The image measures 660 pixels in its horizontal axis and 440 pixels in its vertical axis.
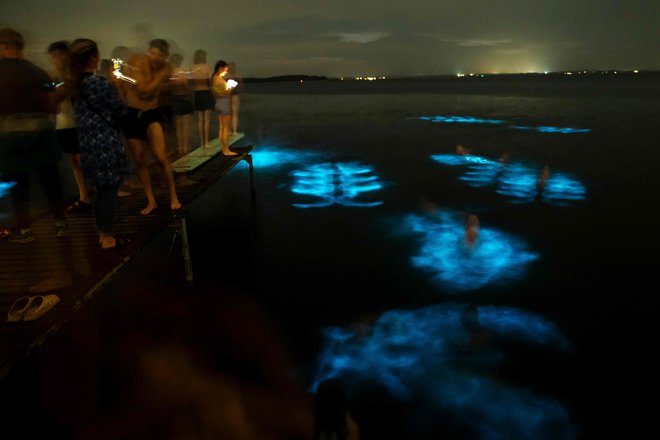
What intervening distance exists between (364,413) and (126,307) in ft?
17.0

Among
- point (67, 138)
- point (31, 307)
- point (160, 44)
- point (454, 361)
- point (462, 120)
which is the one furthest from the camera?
point (462, 120)

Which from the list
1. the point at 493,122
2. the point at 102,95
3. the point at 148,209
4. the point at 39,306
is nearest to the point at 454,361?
the point at 148,209

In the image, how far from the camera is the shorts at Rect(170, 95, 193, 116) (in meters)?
11.8

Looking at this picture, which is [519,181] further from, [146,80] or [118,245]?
[118,245]

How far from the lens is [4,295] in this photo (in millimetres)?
5262

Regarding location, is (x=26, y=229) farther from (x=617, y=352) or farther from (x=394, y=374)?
(x=617, y=352)

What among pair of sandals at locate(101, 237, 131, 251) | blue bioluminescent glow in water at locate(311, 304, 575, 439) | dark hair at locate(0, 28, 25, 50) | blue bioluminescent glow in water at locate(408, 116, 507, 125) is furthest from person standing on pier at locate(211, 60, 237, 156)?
blue bioluminescent glow in water at locate(408, 116, 507, 125)

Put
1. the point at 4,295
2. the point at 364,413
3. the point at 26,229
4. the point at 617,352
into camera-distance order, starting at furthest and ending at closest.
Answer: the point at 617,352 → the point at 26,229 → the point at 364,413 → the point at 4,295

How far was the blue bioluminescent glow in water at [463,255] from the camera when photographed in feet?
34.1

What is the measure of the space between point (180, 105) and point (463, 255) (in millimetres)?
8179

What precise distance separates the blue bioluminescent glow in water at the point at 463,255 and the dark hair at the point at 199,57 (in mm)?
7385

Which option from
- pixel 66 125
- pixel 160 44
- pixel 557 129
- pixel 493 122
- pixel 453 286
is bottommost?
pixel 453 286

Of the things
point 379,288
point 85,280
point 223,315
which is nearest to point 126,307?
point 223,315

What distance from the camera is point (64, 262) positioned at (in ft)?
19.5
